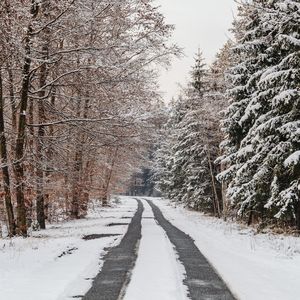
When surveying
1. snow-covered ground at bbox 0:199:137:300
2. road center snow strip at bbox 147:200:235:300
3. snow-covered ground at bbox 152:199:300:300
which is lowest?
snow-covered ground at bbox 152:199:300:300

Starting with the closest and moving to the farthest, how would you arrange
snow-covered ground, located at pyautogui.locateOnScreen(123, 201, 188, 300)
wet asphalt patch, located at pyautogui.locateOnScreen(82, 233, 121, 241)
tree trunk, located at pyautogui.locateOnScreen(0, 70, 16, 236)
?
snow-covered ground, located at pyautogui.locateOnScreen(123, 201, 188, 300)
tree trunk, located at pyautogui.locateOnScreen(0, 70, 16, 236)
wet asphalt patch, located at pyautogui.locateOnScreen(82, 233, 121, 241)

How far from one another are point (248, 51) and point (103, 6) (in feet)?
24.6

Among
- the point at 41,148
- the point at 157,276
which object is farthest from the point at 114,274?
the point at 41,148

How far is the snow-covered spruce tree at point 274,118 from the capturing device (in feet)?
50.0

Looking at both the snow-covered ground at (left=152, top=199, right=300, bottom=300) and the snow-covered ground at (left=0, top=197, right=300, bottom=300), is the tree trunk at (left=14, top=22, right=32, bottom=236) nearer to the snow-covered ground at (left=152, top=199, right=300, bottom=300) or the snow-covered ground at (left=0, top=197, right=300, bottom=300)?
the snow-covered ground at (left=0, top=197, right=300, bottom=300)

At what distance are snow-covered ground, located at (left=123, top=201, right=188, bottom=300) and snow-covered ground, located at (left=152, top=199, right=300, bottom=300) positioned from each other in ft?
3.16

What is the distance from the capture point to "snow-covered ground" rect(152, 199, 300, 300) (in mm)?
8090

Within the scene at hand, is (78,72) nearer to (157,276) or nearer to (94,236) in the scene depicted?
(94,236)

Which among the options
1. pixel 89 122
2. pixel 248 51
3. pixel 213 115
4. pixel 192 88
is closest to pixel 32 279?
pixel 89 122

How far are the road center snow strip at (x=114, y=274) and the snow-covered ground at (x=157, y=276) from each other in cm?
16

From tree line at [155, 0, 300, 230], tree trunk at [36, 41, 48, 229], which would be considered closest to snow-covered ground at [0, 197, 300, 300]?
tree line at [155, 0, 300, 230]

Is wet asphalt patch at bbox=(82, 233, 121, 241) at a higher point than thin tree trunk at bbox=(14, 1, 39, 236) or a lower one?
lower

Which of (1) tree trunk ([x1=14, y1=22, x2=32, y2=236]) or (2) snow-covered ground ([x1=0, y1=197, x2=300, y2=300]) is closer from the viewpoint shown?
(2) snow-covered ground ([x1=0, y1=197, x2=300, y2=300])

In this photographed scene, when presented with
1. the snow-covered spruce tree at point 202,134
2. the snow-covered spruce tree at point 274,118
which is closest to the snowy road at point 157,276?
the snow-covered spruce tree at point 274,118
